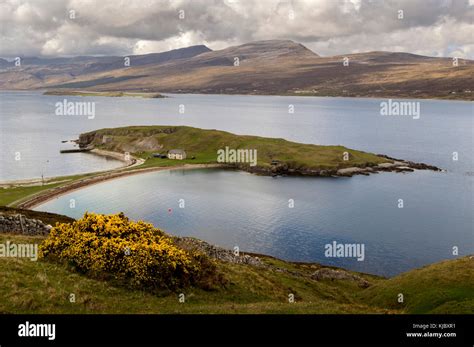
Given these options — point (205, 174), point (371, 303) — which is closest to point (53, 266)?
point (371, 303)

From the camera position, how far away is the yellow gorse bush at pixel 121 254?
1168 inches

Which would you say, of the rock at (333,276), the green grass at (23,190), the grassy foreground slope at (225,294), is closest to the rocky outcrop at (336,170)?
the green grass at (23,190)

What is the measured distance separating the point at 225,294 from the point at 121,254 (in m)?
8.41

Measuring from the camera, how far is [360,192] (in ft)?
435

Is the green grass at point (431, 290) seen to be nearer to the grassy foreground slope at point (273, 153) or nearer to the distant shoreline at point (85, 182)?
the distant shoreline at point (85, 182)

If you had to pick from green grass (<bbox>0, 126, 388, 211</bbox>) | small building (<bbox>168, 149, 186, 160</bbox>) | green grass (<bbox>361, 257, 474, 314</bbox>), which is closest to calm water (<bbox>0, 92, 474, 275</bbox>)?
green grass (<bbox>0, 126, 388, 211</bbox>)

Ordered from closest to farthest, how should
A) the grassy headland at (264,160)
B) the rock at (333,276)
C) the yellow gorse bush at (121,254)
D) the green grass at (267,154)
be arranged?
the yellow gorse bush at (121,254) → the rock at (333,276) → the grassy headland at (264,160) → the green grass at (267,154)

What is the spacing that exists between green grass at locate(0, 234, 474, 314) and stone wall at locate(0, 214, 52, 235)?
24.0ft

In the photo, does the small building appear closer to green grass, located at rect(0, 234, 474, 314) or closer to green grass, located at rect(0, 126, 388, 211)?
green grass, located at rect(0, 126, 388, 211)

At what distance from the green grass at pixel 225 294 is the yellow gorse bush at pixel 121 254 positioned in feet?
3.55

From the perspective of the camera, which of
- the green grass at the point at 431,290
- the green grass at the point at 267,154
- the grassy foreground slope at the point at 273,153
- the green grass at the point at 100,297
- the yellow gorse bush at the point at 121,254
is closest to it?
the green grass at the point at 100,297

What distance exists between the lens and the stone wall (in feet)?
144

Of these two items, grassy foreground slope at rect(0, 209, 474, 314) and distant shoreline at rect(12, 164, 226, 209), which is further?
distant shoreline at rect(12, 164, 226, 209)

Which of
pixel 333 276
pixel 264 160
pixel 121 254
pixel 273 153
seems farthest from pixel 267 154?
pixel 121 254
